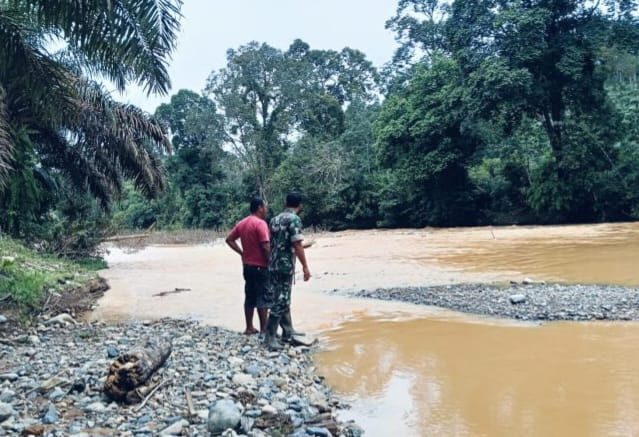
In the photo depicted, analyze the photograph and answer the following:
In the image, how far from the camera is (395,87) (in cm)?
3903

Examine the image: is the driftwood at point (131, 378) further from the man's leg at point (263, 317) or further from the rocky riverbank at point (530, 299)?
the rocky riverbank at point (530, 299)

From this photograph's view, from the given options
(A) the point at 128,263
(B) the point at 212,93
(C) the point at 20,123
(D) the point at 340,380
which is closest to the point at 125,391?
(D) the point at 340,380

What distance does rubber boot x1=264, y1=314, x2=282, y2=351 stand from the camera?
237 inches

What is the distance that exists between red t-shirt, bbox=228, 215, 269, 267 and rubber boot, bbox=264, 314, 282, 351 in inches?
26.4

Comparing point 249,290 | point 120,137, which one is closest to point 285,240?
point 249,290

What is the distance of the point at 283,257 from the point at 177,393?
205 centimetres

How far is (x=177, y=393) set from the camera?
4.29m

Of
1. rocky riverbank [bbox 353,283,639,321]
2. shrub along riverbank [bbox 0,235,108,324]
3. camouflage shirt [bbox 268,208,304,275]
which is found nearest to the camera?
camouflage shirt [bbox 268,208,304,275]

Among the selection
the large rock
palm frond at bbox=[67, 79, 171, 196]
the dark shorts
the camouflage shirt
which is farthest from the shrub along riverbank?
the large rock

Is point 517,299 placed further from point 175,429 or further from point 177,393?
point 175,429

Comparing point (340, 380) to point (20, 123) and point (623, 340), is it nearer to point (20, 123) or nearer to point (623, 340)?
point (623, 340)

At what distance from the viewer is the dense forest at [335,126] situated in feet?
25.3

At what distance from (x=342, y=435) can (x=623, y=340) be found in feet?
13.2

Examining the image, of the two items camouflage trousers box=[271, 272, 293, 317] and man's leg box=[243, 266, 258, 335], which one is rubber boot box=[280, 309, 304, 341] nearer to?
camouflage trousers box=[271, 272, 293, 317]
